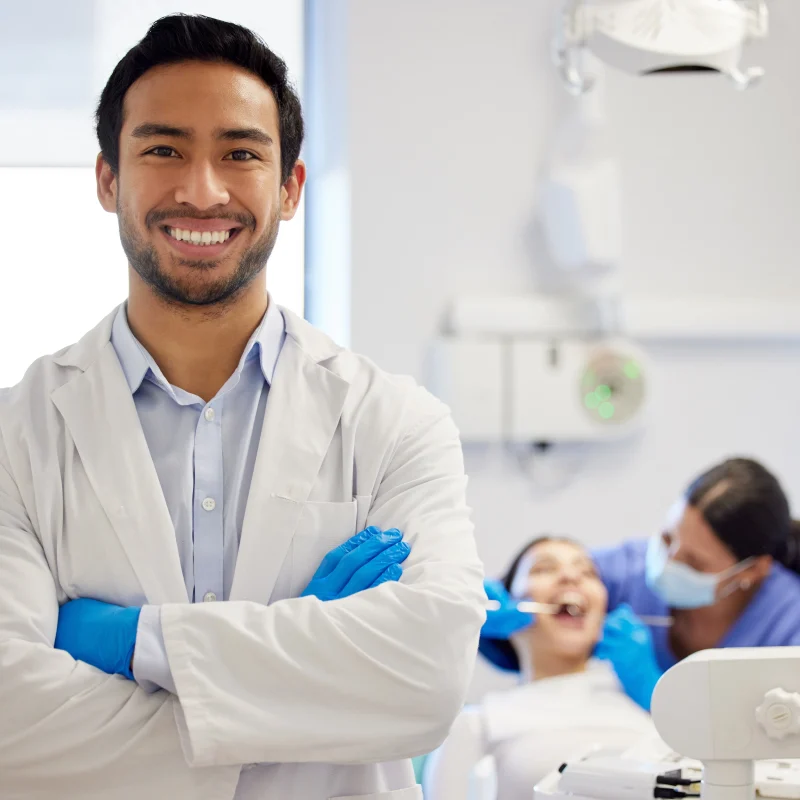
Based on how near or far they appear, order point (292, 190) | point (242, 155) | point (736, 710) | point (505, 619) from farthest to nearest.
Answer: point (505, 619)
point (292, 190)
point (242, 155)
point (736, 710)

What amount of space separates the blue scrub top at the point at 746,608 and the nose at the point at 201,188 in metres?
1.68

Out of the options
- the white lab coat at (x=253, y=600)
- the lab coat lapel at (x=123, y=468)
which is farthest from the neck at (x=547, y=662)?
the lab coat lapel at (x=123, y=468)

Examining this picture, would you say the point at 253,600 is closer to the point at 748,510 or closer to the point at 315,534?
the point at 315,534

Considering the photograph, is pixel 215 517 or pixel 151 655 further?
pixel 215 517

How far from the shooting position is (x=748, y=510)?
8.54 feet

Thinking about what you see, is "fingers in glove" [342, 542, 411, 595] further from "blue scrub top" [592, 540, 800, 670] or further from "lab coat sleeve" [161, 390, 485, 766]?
"blue scrub top" [592, 540, 800, 670]

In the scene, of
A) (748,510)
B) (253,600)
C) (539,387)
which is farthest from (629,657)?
(253,600)

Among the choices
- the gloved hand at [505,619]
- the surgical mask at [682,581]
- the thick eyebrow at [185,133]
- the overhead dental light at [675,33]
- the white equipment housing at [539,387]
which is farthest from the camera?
the white equipment housing at [539,387]

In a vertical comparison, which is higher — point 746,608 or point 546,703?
point 746,608

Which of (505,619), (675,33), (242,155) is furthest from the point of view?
(505,619)

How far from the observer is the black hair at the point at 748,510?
259 cm

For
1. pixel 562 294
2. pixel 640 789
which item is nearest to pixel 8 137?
pixel 562 294

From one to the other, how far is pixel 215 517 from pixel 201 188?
15.2 inches

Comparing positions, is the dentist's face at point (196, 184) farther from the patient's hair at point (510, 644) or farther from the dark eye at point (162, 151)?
the patient's hair at point (510, 644)
